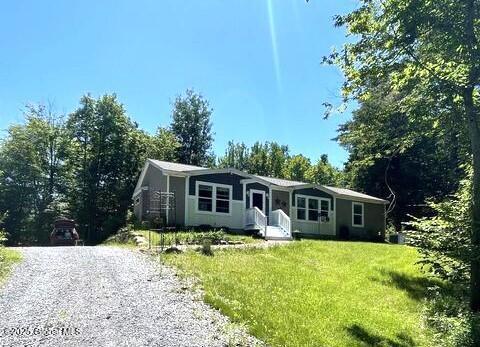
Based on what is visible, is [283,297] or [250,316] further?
[283,297]

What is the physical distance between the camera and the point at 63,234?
22.1 metres

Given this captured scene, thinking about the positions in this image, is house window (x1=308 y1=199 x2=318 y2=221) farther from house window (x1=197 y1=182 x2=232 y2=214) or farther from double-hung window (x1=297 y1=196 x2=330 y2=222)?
house window (x1=197 y1=182 x2=232 y2=214)

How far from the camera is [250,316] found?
281 inches

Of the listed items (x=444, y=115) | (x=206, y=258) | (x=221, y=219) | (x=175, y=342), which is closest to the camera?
(x=175, y=342)

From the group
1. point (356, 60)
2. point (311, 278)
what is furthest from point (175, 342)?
point (356, 60)

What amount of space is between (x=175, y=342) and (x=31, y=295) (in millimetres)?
3389

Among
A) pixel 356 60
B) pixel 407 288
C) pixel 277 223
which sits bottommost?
pixel 407 288

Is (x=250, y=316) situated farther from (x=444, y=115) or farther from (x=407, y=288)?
(x=444, y=115)

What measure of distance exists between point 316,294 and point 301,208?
15960 millimetres

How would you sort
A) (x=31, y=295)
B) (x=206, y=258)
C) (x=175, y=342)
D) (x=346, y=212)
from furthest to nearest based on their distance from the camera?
(x=346, y=212) → (x=206, y=258) → (x=31, y=295) → (x=175, y=342)

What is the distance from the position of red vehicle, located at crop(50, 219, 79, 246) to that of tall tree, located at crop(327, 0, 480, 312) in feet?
54.3

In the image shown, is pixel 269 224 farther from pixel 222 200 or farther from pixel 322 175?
pixel 322 175

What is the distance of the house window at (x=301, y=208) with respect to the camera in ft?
82.0

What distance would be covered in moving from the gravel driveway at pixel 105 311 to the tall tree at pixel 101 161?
2428cm
